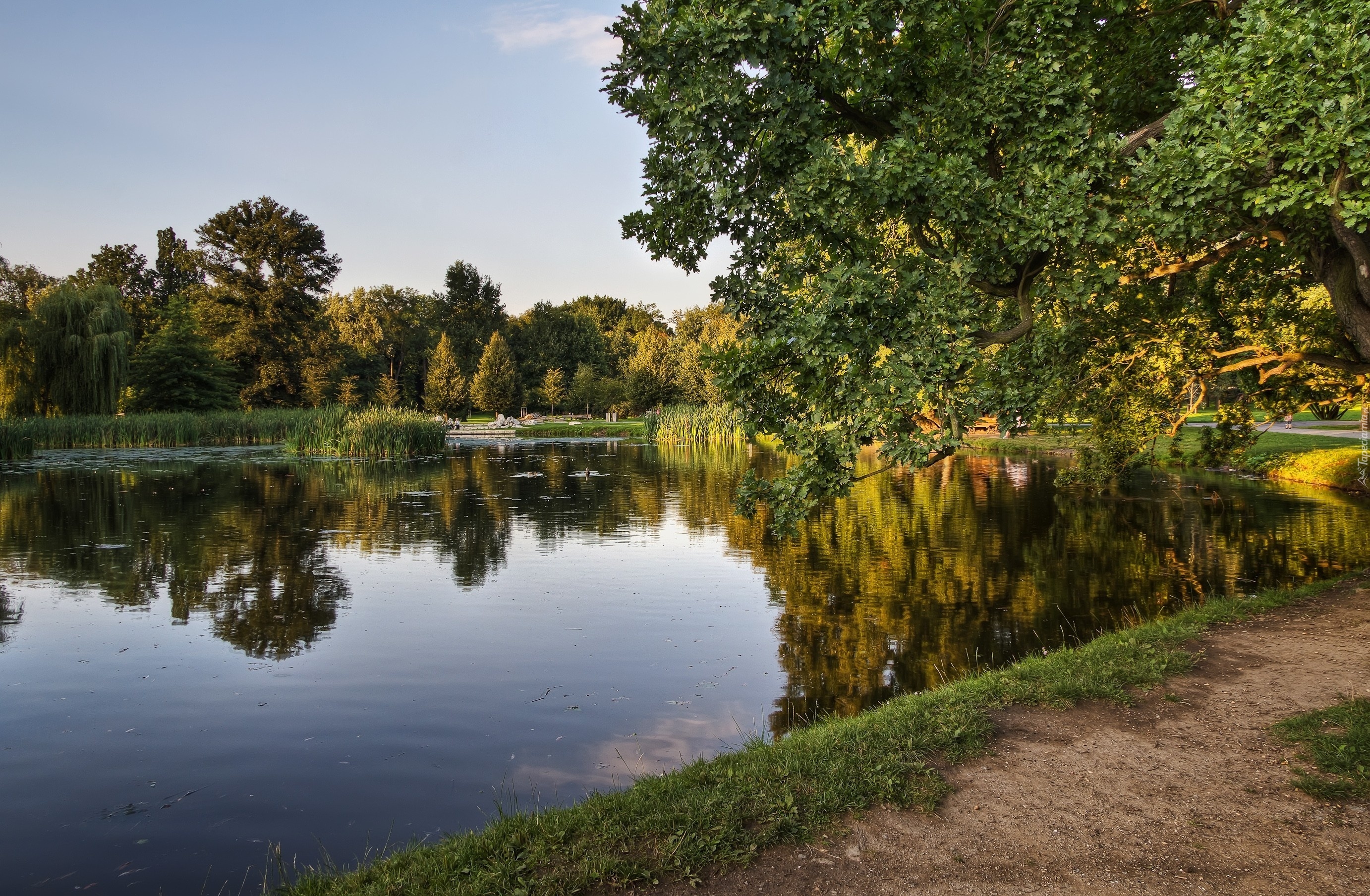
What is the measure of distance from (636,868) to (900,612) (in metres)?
7.56

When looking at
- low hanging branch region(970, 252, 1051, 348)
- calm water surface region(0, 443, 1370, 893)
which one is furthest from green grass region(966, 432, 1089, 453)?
low hanging branch region(970, 252, 1051, 348)

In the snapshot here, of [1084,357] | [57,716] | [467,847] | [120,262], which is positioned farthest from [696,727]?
[120,262]

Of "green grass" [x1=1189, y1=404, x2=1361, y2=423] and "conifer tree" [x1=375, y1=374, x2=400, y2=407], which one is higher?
"conifer tree" [x1=375, y1=374, x2=400, y2=407]

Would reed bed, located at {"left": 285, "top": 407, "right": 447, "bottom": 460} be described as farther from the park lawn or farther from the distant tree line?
the park lawn

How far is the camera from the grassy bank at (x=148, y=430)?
36097mm

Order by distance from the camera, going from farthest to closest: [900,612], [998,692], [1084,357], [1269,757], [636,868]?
1. [1084,357]
2. [900,612]
3. [998,692]
4. [1269,757]
5. [636,868]

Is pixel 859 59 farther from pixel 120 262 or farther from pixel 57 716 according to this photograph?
pixel 120 262

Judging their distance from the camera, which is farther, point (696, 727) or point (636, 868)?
point (696, 727)

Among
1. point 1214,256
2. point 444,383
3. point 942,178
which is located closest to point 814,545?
point 1214,256

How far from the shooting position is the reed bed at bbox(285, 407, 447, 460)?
38.8m

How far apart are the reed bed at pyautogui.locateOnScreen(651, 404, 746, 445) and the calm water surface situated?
31307mm

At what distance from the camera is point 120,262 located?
2968 inches

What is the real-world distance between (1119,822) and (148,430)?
48891 millimetres

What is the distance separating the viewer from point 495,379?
72.5m
